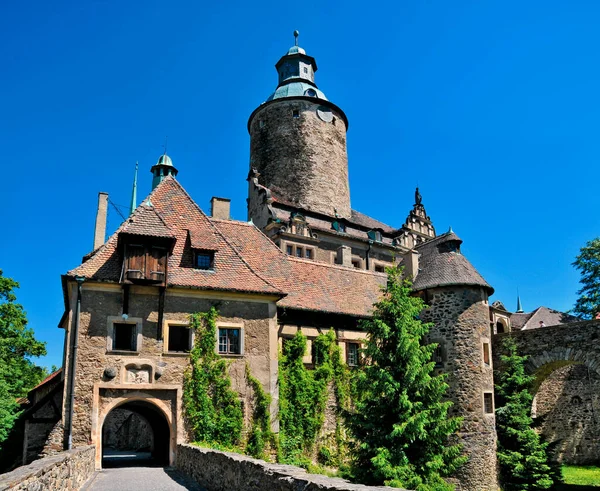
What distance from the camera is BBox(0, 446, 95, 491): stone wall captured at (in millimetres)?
8273

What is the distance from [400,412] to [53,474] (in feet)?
45.9

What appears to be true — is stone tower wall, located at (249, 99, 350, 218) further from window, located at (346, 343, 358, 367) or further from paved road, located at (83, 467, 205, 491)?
paved road, located at (83, 467, 205, 491)

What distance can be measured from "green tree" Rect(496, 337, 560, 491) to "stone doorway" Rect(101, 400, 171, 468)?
46.4ft

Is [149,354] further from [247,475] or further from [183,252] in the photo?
[247,475]

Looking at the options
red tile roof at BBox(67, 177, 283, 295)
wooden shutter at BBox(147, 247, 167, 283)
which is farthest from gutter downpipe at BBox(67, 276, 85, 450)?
wooden shutter at BBox(147, 247, 167, 283)

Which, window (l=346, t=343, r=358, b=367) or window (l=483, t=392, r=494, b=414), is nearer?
window (l=483, t=392, r=494, b=414)

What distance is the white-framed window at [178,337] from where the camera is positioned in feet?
70.7

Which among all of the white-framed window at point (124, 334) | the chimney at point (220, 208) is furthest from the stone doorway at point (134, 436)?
the chimney at point (220, 208)

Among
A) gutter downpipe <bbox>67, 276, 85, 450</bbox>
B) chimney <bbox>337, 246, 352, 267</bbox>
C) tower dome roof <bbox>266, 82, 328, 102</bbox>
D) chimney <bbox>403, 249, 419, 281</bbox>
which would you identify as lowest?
gutter downpipe <bbox>67, 276, 85, 450</bbox>

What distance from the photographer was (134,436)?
138 feet

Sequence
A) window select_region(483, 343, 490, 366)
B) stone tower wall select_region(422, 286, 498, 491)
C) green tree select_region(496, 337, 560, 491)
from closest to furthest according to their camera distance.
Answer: stone tower wall select_region(422, 286, 498, 491) < green tree select_region(496, 337, 560, 491) < window select_region(483, 343, 490, 366)

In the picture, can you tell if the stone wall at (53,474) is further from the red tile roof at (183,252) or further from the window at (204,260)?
the window at (204,260)

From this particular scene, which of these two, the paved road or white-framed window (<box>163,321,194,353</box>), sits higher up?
white-framed window (<box>163,321,194,353</box>)

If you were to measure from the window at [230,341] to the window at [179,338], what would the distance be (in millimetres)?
1184
